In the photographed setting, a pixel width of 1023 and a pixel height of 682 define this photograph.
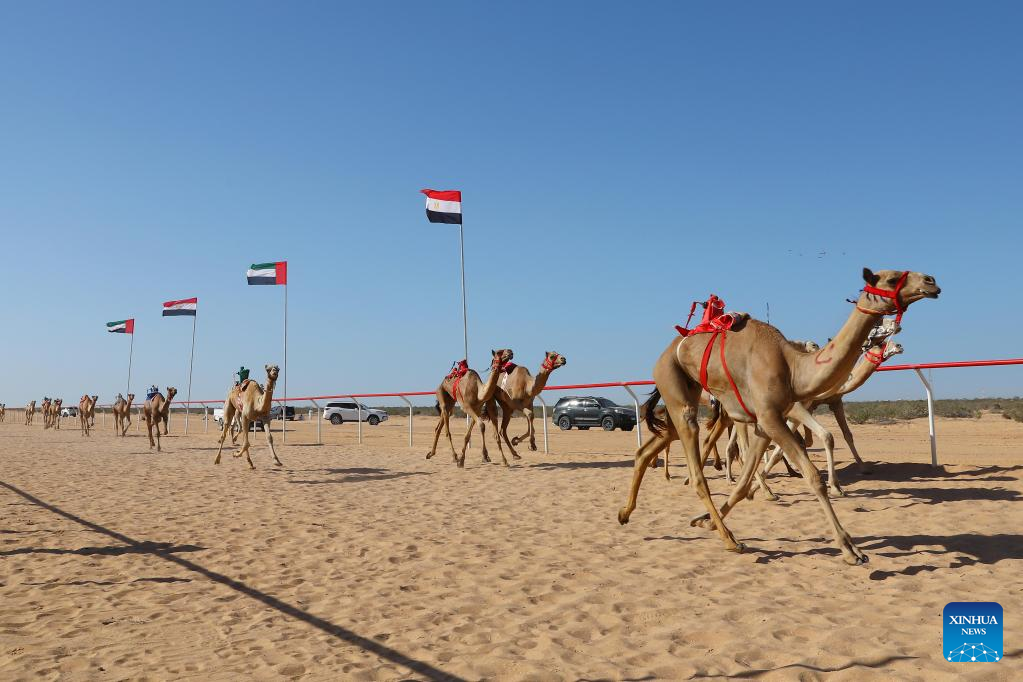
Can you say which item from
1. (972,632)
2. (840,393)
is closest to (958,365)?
(840,393)

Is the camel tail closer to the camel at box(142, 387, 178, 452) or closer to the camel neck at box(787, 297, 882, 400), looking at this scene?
the camel neck at box(787, 297, 882, 400)

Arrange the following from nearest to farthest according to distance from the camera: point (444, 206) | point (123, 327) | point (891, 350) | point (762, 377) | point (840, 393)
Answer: point (762, 377), point (891, 350), point (840, 393), point (444, 206), point (123, 327)

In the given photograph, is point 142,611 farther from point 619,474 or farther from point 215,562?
point 619,474

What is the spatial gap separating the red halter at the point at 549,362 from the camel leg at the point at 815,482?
9.74m

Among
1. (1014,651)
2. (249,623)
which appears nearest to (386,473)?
(249,623)

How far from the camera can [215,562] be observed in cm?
708

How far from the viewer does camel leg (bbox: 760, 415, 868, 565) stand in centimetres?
624

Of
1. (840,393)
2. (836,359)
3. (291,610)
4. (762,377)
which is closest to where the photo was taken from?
(291,610)

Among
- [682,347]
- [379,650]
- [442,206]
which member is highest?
[442,206]

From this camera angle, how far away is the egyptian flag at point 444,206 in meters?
24.8

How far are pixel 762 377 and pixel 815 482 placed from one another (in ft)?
3.51

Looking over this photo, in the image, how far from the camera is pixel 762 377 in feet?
22.3

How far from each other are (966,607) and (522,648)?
3.03 m

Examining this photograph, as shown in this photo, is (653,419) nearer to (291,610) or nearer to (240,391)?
(291,610)
